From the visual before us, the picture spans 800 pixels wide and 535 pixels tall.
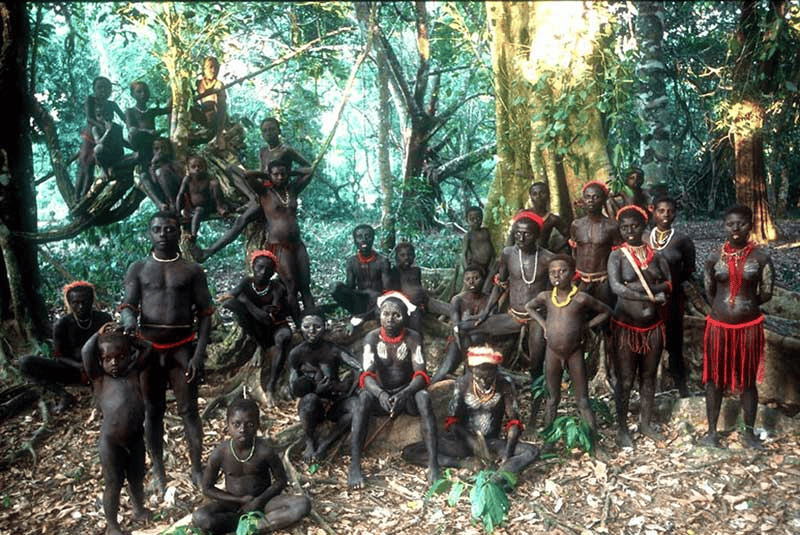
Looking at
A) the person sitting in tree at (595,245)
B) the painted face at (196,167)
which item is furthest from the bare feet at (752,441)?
the painted face at (196,167)

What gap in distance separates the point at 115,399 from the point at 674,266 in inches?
183

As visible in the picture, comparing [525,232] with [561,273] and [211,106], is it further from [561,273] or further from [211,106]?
[211,106]

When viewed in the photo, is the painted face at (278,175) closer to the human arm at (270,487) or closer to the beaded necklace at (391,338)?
the beaded necklace at (391,338)

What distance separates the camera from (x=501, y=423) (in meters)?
4.78

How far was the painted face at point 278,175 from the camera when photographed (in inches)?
249

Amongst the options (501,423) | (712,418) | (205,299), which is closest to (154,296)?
(205,299)

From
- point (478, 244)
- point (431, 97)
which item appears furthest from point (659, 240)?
point (431, 97)

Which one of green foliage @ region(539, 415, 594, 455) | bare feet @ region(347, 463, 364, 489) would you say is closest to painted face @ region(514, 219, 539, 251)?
green foliage @ region(539, 415, 594, 455)

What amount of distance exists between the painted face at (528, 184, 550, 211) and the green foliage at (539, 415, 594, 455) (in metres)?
2.45

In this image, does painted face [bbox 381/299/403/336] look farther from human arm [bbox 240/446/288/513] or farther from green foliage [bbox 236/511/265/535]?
green foliage [bbox 236/511/265/535]

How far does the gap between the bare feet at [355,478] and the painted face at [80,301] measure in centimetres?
264

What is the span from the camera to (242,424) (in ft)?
12.3

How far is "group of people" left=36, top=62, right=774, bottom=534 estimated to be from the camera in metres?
3.94

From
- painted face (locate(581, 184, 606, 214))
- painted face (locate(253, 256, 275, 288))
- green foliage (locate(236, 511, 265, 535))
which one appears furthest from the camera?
painted face (locate(253, 256, 275, 288))
